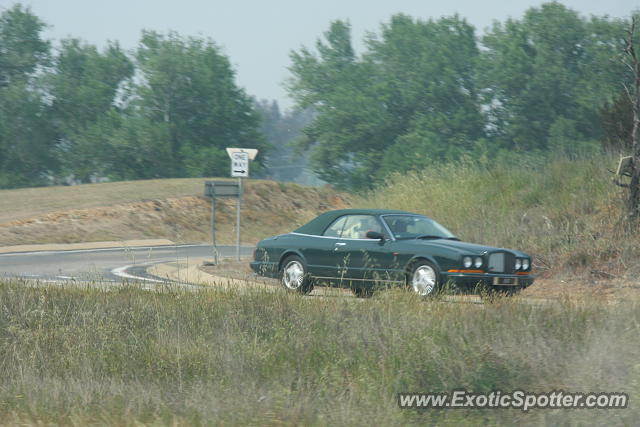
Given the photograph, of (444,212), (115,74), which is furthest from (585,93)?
(444,212)

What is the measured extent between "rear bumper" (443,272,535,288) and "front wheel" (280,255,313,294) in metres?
2.51

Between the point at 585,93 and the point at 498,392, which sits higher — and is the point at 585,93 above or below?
above

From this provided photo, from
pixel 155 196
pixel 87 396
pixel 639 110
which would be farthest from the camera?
pixel 155 196

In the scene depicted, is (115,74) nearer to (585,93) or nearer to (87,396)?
(585,93)

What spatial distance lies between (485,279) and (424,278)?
878 millimetres

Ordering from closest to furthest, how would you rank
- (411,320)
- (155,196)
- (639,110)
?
(411,320), (639,110), (155,196)

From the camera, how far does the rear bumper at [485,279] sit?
1363 cm

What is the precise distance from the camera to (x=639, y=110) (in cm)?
1953

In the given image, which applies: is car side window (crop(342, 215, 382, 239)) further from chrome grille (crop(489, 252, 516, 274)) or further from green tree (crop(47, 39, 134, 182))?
green tree (crop(47, 39, 134, 182))

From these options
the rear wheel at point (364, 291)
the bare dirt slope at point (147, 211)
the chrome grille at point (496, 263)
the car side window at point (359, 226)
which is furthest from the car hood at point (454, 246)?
the bare dirt slope at point (147, 211)

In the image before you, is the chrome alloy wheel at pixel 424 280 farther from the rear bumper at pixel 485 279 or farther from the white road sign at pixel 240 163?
the white road sign at pixel 240 163

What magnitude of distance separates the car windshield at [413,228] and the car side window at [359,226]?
0.63 ft

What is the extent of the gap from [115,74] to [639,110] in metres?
59.9

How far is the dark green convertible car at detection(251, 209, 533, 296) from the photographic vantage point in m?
13.8
